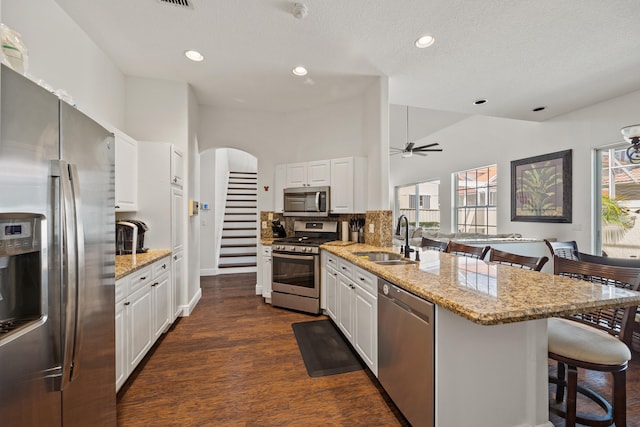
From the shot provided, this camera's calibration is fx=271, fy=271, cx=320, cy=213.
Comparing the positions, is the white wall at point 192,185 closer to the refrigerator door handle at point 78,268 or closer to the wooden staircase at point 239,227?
the wooden staircase at point 239,227

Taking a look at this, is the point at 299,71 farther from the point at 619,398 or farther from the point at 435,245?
the point at 619,398

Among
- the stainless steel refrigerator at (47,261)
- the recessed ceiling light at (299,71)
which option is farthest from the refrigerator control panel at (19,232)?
the recessed ceiling light at (299,71)

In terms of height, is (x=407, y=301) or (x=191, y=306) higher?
(x=407, y=301)

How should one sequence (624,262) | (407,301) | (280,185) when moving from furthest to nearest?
1. (280,185)
2. (624,262)
3. (407,301)

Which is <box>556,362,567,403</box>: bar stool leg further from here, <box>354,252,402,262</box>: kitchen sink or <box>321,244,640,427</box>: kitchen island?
<box>354,252,402,262</box>: kitchen sink

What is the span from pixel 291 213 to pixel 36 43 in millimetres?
2978

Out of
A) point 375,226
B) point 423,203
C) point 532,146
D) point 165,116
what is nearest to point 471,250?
point 375,226

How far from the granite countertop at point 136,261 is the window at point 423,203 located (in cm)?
684

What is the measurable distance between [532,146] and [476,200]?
1.66 m

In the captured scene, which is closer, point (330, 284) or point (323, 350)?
point (323, 350)

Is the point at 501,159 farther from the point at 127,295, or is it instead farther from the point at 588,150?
the point at 127,295

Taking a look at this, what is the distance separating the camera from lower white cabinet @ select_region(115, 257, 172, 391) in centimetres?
191

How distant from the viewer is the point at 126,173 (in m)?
2.72

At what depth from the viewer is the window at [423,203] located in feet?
26.7
